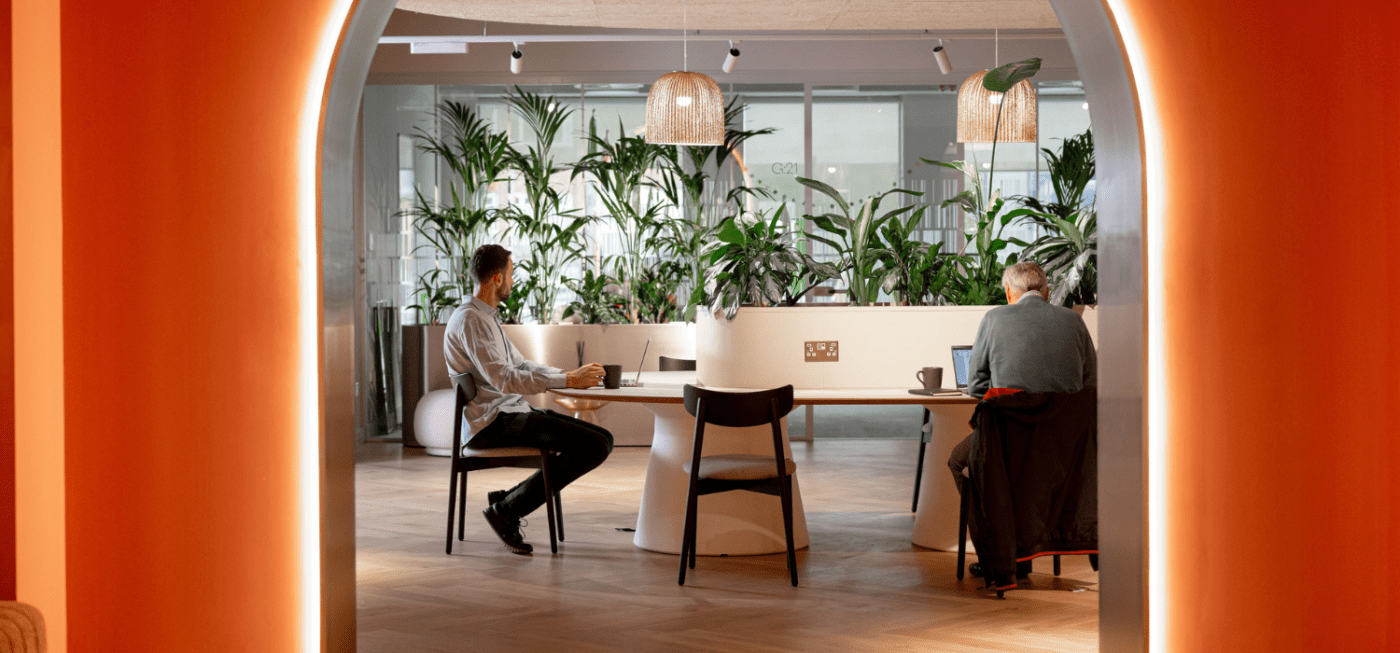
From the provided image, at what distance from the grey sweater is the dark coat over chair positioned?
210 millimetres

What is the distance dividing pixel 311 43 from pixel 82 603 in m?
1.28

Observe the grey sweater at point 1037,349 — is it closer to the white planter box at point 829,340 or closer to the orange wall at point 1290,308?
the white planter box at point 829,340

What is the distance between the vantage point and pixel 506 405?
15.5 feet

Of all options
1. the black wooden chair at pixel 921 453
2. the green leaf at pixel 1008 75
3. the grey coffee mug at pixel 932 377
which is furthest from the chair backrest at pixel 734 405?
the green leaf at pixel 1008 75

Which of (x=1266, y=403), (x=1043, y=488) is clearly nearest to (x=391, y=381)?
(x=1043, y=488)

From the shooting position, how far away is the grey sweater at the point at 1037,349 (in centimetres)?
421

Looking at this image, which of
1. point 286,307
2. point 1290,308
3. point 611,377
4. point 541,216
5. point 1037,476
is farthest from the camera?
point 541,216

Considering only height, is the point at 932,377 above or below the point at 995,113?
below

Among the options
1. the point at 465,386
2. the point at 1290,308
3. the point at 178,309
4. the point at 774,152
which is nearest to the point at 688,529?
the point at 465,386

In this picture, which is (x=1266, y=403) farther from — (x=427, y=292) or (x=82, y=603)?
(x=427, y=292)

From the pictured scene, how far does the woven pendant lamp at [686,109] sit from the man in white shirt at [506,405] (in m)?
1.14

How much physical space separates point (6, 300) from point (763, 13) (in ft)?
18.4

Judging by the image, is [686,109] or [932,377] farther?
[686,109]

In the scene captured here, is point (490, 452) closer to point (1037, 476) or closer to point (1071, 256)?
point (1037, 476)
